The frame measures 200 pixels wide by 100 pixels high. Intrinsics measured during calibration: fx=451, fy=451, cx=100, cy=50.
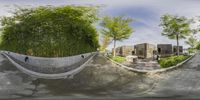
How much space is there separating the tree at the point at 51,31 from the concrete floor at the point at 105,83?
52 cm

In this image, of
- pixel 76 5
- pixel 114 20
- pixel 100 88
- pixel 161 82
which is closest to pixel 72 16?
pixel 76 5

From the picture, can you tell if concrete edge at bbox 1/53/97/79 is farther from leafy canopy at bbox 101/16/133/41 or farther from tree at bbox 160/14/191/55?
tree at bbox 160/14/191/55

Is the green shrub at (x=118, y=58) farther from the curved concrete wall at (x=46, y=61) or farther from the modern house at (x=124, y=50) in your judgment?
the curved concrete wall at (x=46, y=61)

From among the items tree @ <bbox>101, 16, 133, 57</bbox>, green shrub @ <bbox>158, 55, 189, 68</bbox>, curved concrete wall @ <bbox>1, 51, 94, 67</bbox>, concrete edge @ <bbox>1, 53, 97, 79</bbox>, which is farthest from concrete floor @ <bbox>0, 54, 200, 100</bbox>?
tree @ <bbox>101, 16, 133, 57</bbox>

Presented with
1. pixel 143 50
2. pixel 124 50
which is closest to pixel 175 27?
pixel 143 50

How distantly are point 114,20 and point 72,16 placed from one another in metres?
1.12

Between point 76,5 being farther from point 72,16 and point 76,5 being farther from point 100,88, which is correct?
point 100,88

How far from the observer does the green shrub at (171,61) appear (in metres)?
11.4

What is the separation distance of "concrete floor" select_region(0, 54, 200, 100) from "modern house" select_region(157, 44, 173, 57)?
1.68 feet

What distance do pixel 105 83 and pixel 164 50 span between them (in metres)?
1.72

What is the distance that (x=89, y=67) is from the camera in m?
11.6

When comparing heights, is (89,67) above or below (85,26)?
below

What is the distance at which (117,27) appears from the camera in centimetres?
1162

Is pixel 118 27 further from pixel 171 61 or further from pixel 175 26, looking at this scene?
pixel 171 61
